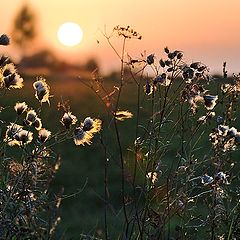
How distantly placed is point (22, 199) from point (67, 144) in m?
10.5

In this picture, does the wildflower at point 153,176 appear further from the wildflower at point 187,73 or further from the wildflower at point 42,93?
the wildflower at point 42,93

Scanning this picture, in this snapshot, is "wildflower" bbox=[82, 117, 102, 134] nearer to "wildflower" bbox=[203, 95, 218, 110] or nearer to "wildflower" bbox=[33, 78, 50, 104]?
"wildflower" bbox=[33, 78, 50, 104]

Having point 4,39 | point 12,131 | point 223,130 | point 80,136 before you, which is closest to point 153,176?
point 223,130

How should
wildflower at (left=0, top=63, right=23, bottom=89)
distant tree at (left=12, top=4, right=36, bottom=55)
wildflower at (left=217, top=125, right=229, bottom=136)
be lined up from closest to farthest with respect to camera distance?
wildflower at (left=0, top=63, right=23, bottom=89) → wildflower at (left=217, top=125, right=229, bottom=136) → distant tree at (left=12, top=4, right=36, bottom=55)

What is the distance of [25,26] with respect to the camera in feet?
273

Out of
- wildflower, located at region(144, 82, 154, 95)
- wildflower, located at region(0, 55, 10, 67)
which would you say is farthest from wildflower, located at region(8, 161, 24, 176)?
wildflower, located at region(144, 82, 154, 95)

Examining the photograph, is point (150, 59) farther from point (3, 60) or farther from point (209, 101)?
point (3, 60)

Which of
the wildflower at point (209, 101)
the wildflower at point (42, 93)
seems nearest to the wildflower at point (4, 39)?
the wildflower at point (42, 93)

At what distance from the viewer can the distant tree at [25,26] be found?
272ft

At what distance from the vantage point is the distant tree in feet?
272

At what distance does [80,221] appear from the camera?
923 centimetres

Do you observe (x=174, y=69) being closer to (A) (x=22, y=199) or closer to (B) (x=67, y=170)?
(A) (x=22, y=199)

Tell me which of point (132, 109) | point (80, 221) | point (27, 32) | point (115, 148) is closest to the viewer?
point (80, 221)

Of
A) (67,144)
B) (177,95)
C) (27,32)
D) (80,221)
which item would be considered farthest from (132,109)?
(27,32)
